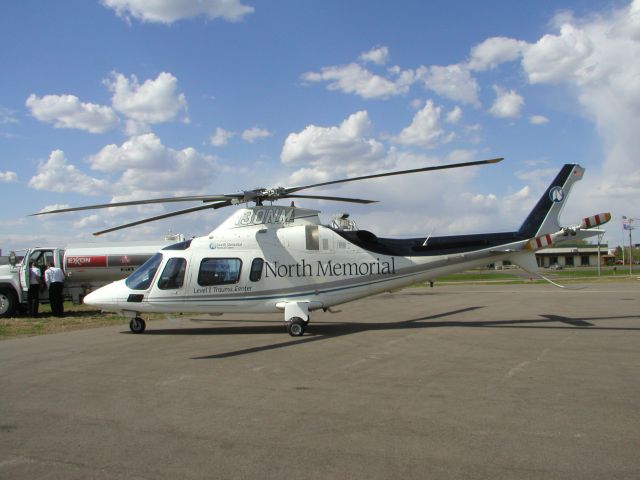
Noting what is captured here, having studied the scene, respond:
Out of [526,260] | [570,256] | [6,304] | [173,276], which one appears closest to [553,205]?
[526,260]

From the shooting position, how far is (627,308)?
54.6 feet

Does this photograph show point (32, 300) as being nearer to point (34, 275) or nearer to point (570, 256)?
point (34, 275)

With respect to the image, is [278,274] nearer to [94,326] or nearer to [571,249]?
[94,326]

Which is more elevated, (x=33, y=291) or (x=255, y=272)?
(x=255, y=272)

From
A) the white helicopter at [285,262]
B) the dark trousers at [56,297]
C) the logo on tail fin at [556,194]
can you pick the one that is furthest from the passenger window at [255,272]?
the dark trousers at [56,297]

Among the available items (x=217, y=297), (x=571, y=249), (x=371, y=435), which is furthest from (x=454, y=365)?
(x=571, y=249)

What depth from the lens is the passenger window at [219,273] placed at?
42.0 feet

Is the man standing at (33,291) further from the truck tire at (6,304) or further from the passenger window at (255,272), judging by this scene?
the passenger window at (255,272)

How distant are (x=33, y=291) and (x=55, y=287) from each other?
665mm

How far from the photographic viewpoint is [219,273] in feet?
42.1

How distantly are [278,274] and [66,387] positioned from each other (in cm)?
619

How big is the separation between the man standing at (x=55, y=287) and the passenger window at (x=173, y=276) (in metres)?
6.97

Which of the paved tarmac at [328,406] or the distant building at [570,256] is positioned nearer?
the paved tarmac at [328,406]

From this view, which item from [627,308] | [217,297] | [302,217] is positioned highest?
[302,217]
